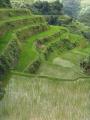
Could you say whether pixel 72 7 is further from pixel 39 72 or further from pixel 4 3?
pixel 39 72

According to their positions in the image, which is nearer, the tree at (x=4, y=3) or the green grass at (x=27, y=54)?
the green grass at (x=27, y=54)

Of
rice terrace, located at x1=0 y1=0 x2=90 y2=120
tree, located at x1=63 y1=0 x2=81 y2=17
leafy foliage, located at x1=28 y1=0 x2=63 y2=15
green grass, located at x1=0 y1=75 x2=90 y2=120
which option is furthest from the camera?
tree, located at x1=63 y1=0 x2=81 y2=17

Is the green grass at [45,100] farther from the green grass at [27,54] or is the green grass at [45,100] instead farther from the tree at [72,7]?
the tree at [72,7]

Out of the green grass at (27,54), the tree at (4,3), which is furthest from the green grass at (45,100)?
the tree at (4,3)

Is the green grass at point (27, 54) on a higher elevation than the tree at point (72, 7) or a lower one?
higher

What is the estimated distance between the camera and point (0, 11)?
30.6 meters

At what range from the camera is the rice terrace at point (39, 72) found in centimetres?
1686

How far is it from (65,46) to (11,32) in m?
8.34

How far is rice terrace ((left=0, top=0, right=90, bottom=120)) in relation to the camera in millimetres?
16859

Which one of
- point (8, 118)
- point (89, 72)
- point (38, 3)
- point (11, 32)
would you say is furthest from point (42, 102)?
point (38, 3)

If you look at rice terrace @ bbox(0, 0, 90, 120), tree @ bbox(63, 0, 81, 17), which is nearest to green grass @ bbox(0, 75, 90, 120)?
rice terrace @ bbox(0, 0, 90, 120)

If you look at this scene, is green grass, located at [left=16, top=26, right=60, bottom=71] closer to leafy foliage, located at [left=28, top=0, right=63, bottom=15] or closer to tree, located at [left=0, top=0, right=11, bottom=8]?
tree, located at [left=0, top=0, right=11, bottom=8]

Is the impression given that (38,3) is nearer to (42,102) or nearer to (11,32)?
(11,32)

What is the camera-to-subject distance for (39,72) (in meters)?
25.6
